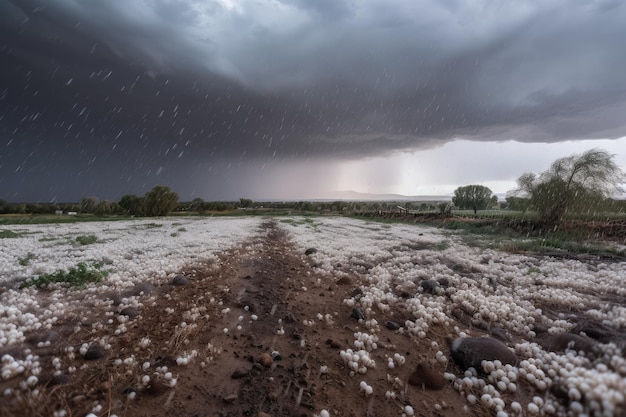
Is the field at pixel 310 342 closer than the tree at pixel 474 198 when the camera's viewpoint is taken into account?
Yes

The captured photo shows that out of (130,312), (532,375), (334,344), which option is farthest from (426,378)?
(130,312)

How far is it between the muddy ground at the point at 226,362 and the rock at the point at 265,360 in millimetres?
30

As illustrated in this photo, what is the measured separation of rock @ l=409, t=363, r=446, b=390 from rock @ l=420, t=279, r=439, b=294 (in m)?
4.27

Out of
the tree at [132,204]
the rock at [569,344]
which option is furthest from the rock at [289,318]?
the tree at [132,204]

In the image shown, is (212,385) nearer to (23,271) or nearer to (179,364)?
(179,364)

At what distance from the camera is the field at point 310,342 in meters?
3.76

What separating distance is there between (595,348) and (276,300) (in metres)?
6.70

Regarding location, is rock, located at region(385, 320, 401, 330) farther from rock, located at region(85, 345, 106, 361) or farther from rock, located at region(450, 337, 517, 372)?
rock, located at region(85, 345, 106, 361)

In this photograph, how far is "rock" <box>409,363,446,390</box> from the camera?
14.0 feet

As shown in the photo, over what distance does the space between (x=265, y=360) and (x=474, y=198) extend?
278 feet

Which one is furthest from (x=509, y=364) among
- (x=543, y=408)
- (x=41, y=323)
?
(x=41, y=323)

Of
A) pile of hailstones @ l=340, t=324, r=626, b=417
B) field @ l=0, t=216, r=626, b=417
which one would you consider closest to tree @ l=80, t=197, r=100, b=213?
field @ l=0, t=216, r=626, b=417

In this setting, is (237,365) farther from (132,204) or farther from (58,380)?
(132,204)

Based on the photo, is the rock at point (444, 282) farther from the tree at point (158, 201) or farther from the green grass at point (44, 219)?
the tree at point (158, 201)
